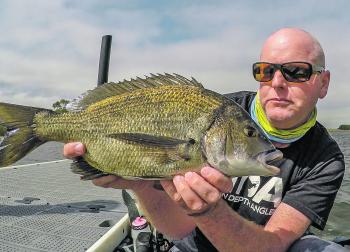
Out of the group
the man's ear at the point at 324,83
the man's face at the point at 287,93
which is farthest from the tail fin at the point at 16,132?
the man's ear at the point at 324,83

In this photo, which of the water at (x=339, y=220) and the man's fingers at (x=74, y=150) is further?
the water at (x=339, y=220)

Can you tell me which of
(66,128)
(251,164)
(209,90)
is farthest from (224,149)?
(66,128)

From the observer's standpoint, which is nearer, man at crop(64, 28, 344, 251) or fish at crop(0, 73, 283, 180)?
fish at crop(0, 73, 283, 180)

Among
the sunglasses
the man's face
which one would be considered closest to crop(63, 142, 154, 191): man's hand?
the man's face

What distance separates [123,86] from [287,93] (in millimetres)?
1656

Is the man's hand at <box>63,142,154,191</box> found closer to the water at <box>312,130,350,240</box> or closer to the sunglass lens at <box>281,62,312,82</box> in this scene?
the sunglass lens at <box>281,62,312,82</box>

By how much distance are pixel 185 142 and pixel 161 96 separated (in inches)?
16.8

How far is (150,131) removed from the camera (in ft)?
9.13

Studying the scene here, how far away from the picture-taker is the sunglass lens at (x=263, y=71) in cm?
382

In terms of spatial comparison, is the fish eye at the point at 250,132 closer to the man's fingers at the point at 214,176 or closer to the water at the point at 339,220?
the man's fingers at the point at 214,176

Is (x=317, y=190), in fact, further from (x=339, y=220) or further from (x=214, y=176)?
(x=339, y=220)

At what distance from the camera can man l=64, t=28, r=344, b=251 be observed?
3.71 metres

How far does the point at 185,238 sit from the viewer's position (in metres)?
4.20

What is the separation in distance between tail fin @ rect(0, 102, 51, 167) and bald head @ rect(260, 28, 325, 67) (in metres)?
2.29
